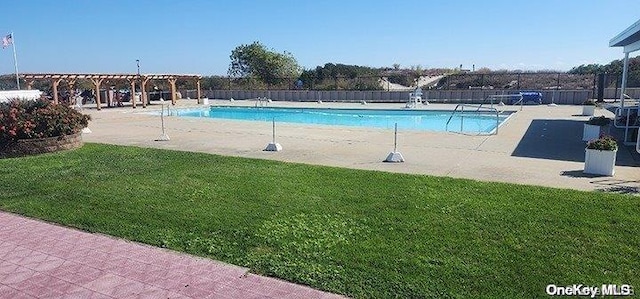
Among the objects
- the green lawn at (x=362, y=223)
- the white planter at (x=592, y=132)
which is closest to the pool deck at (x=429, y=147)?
the white planter at (x=592, y=132)

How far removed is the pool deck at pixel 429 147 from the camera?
8.20m

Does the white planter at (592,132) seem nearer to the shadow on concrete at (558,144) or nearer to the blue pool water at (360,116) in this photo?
the shadow on concrete at (558,144)

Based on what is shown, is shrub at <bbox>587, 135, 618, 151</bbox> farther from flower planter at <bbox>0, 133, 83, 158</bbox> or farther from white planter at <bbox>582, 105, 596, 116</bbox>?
white planter at <bbox>582, 105, 596, 116</bbox>

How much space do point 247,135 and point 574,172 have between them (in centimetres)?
919

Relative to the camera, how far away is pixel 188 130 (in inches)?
625

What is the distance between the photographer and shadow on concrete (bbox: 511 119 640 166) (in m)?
9.89

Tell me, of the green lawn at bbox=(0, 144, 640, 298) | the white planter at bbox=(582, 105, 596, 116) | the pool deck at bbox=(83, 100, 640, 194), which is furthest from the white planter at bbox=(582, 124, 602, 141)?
the white planter at bbox=(582, 105, 596, 116)

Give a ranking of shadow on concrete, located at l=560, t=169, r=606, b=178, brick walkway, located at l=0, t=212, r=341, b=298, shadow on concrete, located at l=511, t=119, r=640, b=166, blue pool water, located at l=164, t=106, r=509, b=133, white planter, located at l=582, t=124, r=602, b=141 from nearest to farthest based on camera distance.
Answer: brick walkway, located at l=0, t=212, r=341, b=298 < shadow on concrete, located at l=560, t=169, r=606, b=178 < shadow on concrete, located at l=511, t=119, r=640, b=166 < white planter, located at l=582, t=124, r=602, b=141 < blue pool water, located at l=164, t=106, r=509, b=133

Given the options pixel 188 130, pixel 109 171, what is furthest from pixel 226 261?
pixel 188 130

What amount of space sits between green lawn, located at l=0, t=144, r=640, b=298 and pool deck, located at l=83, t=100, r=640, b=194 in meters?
0.95

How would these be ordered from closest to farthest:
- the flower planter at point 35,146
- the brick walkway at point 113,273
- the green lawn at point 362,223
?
the brick walkway at point 113,273 → the green lawn at point 362,223 → the flower planter at point 35,146

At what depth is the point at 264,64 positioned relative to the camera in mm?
44969

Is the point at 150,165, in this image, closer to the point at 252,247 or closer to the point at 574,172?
the point at 252,247

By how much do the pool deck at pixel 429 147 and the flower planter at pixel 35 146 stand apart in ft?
5.36
